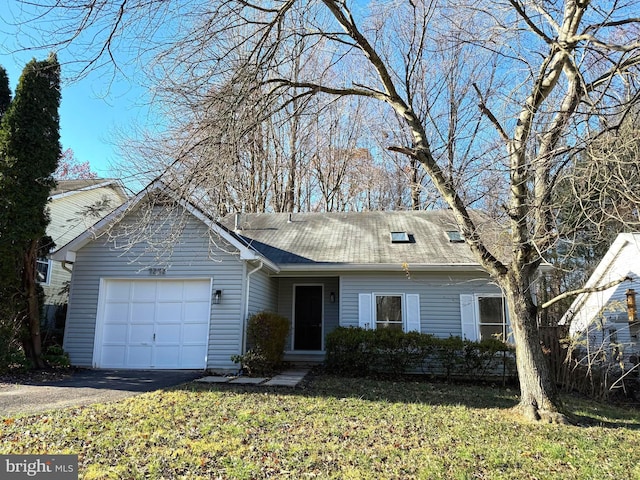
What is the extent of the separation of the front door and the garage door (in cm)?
354

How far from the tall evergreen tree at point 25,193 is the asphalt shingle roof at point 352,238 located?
5.15m

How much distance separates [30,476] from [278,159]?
16530 mm

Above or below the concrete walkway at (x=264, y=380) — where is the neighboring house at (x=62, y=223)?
above

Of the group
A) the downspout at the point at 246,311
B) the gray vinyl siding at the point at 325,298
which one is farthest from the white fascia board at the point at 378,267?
the downspout at the point at 246,311

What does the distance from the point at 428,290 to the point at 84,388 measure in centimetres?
839

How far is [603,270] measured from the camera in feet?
43.5

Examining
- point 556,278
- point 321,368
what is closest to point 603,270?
point 556,278

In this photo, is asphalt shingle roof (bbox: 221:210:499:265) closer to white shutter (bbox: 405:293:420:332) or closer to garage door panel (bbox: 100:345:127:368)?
white shutter (bbox: 405:293:420:332)

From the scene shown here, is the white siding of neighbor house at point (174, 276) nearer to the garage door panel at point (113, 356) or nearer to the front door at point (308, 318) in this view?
the garage door panel at point (113, 356)

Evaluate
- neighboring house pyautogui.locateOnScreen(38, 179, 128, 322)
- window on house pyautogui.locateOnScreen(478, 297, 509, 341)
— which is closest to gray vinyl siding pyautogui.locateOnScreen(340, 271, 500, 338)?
window on house pyautogui.locateOnScreen(478, 297, 509, 341)

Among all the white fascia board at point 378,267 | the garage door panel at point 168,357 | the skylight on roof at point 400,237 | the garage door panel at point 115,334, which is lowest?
the garage door panel at point 168,357

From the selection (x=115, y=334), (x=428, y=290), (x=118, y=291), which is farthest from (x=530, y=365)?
(x=118, y=291)

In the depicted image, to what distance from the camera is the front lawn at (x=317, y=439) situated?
424cm

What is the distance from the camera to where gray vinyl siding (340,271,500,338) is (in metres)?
11.6
